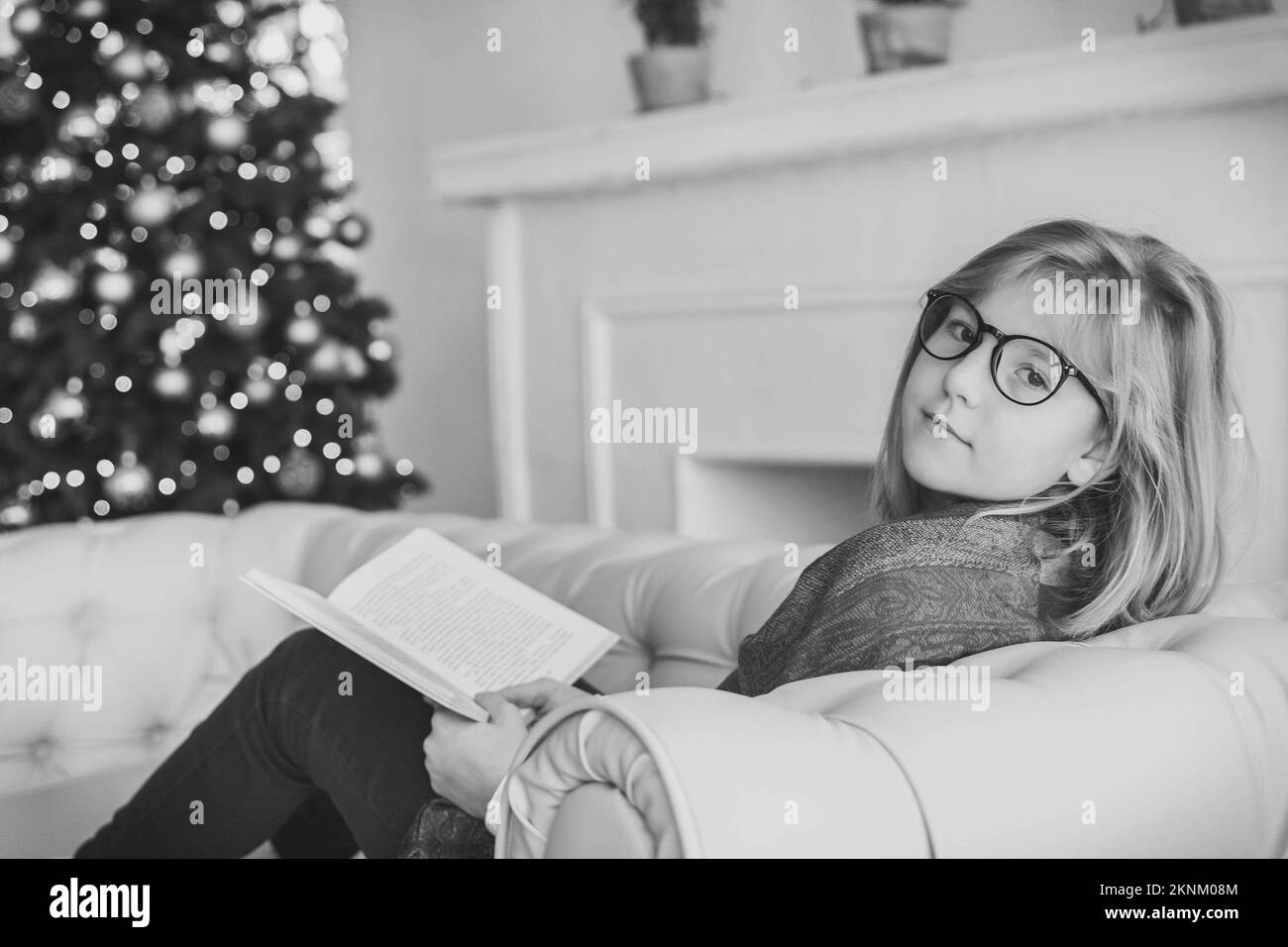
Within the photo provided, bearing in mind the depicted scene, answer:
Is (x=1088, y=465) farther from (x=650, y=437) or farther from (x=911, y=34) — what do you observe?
(x=650, y=437)

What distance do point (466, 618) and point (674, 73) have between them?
5.51ft

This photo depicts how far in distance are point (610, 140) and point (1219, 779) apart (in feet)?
6.93

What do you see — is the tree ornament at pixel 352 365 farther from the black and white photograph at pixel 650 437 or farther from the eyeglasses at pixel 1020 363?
the eyeglasses at pixel 1020 363

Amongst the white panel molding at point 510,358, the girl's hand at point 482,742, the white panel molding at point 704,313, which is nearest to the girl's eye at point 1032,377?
the girl's hand at point 482,742

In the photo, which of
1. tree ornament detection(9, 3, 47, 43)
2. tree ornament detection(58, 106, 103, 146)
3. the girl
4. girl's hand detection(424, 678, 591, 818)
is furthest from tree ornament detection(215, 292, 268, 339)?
girl's hand detection(424, 678, 591, 818)

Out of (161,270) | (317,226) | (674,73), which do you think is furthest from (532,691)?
(317,226)

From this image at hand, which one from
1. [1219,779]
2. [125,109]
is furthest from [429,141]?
[1219,779]

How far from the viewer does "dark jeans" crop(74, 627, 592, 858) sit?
1.25m

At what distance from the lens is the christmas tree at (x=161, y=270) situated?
284 cm

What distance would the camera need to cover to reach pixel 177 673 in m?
2.00

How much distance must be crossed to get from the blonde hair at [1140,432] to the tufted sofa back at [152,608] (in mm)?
657

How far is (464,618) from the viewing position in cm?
137

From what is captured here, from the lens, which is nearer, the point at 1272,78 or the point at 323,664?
the point at 323,664
